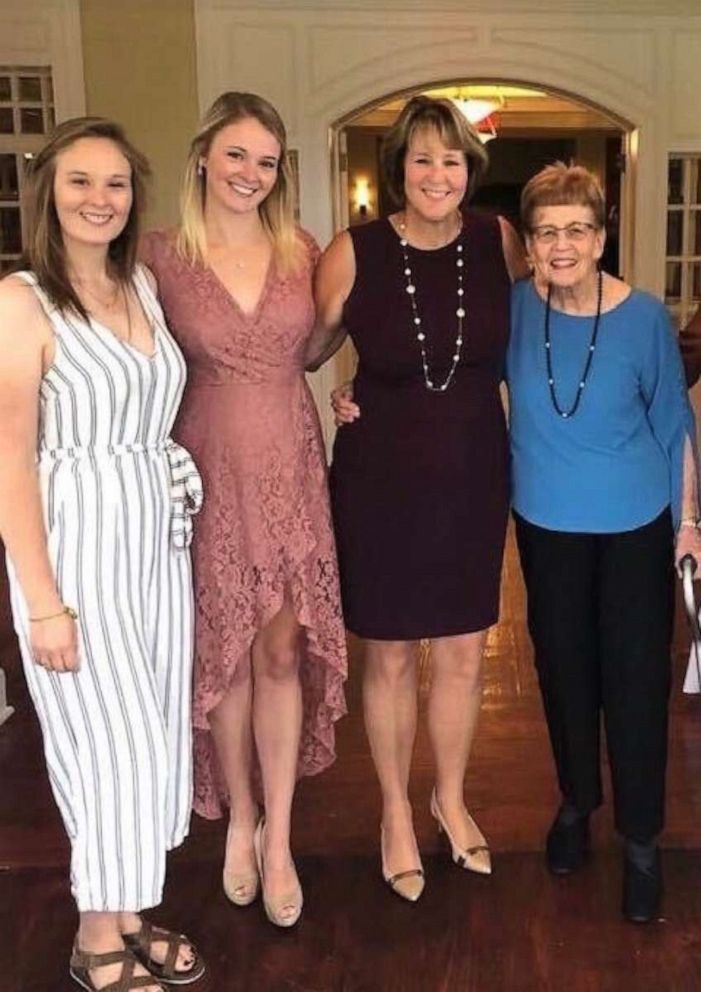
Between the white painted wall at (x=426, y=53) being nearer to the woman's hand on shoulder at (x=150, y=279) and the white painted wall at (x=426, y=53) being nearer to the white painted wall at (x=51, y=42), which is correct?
the white painted wall at (x=51, y=42)

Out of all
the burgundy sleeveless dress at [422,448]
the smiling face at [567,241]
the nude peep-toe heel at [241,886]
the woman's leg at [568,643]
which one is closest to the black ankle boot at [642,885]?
the woman's leg at [568,643]

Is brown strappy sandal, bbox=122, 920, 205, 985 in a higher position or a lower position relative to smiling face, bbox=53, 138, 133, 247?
lower

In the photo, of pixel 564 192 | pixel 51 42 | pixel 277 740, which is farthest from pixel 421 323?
pixel 51 42

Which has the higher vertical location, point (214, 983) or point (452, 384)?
point (452, 384)

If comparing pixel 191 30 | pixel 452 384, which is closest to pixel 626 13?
pixel 191 30

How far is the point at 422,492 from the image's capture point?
2.21 meters

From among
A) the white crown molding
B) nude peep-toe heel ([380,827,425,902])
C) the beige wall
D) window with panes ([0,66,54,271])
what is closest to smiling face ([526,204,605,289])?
nude peep-toe heel ([380,827,425,902])

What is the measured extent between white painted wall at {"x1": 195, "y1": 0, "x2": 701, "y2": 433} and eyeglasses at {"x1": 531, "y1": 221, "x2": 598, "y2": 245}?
430cm

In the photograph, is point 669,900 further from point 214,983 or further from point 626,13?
point 626,13

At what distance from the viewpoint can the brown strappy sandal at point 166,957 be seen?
211 centimetres

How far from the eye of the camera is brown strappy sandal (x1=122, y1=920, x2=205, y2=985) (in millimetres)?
2107

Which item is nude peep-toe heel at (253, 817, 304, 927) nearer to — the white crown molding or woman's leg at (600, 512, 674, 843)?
woman's leg at (600, 512, 674, 843)

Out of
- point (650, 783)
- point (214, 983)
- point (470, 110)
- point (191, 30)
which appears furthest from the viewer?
point (470, 110)

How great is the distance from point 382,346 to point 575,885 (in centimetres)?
118
